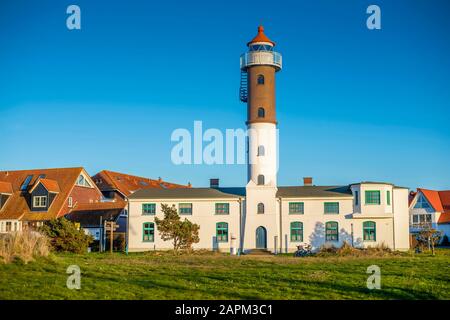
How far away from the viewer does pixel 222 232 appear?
41.3 metres

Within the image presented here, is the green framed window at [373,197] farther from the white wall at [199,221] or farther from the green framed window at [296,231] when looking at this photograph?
the white wall at [199,221]

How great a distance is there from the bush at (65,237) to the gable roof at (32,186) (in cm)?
1144

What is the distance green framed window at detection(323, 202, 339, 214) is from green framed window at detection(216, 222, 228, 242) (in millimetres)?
7089

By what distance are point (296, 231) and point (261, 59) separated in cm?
1272

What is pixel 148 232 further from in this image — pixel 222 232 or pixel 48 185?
pixel 48 185

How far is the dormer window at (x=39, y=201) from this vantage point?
47.4m

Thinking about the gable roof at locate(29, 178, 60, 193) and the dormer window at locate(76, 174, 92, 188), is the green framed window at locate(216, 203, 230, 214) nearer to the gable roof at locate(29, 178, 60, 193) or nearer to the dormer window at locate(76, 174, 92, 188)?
the dormer window at locate(76, 174, 92, 188)

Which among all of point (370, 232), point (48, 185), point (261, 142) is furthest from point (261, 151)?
point (48, 185)

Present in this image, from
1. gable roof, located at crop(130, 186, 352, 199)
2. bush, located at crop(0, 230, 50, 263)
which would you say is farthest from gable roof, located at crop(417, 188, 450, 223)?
bush, located at crop(0, 230, 50, 263)

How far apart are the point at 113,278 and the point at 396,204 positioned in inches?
1101

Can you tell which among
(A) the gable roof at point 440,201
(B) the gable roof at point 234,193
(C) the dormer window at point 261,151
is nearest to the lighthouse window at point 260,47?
(C) the dormer window at point 261,151

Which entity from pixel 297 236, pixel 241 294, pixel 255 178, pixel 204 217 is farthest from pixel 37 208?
pixel 241 294

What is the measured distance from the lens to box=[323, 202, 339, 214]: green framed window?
133ft

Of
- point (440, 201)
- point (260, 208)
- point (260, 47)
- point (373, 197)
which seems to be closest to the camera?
point (373, 197)
